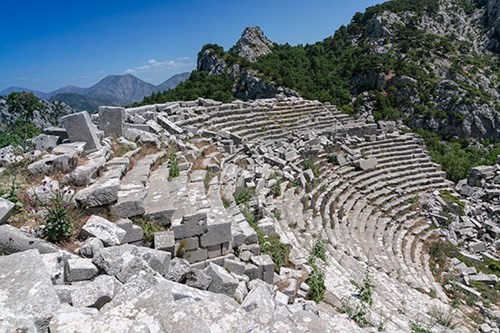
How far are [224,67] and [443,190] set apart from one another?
88.8 feet

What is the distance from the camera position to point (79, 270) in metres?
3.45

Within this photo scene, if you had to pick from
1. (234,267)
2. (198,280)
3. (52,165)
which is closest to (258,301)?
(198,280)

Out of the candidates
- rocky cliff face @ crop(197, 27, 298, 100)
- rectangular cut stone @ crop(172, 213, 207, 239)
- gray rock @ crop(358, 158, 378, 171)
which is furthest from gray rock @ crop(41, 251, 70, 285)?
rocky cliff face @ crop(197, 27, 298, 100)

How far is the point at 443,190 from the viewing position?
599 inches

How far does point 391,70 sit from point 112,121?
107 feet

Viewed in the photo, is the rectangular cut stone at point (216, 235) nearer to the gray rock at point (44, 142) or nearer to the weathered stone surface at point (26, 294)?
the weathered stone surface at point (26, 294)

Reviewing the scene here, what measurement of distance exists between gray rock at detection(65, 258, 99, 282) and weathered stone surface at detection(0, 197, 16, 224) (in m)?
1.16

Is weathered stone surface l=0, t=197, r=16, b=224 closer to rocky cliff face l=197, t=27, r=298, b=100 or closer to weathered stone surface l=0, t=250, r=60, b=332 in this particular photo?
weathered stone surface l=0, t=250, r=60, b=332

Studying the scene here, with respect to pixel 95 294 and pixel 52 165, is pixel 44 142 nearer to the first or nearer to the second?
pixel 52 165

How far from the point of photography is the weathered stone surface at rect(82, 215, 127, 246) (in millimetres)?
4234

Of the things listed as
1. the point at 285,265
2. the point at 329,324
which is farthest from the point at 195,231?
the point at 329,324

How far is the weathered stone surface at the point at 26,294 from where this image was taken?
2.30 meters

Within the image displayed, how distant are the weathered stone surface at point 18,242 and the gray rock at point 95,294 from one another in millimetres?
1057

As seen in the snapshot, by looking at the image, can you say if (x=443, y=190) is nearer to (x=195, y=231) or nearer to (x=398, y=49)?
(x=195, y=231)
